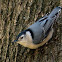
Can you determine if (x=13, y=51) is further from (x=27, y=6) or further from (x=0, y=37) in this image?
(x=27, y=6)

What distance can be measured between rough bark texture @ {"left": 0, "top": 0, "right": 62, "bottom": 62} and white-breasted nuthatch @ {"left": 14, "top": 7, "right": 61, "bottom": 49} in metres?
0.07

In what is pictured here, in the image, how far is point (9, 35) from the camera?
271cm

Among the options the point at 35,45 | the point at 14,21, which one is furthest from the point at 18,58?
the point at 14,21

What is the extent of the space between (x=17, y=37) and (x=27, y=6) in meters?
0.49

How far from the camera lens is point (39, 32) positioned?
258cm

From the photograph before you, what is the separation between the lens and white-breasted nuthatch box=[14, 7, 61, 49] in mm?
2547

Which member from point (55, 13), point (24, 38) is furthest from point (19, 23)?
point (55, 13)

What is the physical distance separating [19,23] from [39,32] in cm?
31

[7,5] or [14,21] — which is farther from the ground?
[7,5]

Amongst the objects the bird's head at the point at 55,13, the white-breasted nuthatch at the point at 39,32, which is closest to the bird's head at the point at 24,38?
the white-breasted nuthatch at the point at 39,32

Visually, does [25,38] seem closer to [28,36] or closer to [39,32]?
[28,36]

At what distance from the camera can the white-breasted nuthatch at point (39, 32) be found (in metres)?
2.55

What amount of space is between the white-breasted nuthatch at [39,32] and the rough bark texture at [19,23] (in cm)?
7

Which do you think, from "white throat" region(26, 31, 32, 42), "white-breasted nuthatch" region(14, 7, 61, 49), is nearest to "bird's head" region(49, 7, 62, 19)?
"white-breasted nuthatch" region(14, 7, 61, 49)
